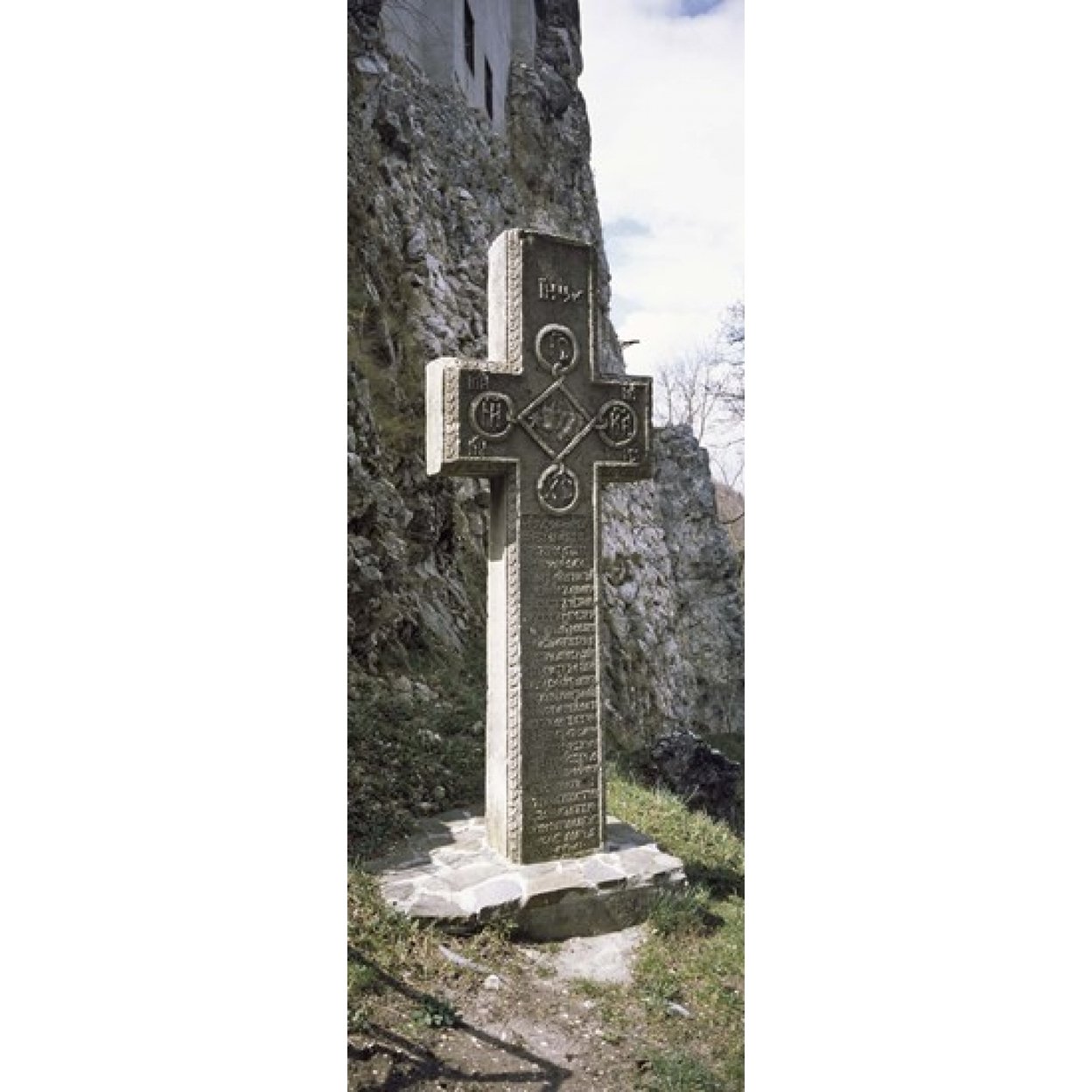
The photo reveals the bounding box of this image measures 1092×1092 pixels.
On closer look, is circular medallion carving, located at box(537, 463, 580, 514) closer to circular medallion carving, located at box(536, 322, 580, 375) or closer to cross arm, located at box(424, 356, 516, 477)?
cross arm, located at box(424, 356, 516, 477)

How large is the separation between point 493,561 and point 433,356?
527 cm

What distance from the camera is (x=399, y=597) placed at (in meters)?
7.02

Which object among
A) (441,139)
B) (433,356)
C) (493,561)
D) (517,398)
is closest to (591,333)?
(517,398)

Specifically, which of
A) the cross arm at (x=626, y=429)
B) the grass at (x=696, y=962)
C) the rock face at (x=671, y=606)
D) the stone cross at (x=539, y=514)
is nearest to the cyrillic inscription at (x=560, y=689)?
the stone cross at (x=539, y=514)

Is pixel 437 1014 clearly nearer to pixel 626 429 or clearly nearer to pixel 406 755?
pixel 406 755

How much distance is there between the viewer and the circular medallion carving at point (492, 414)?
148 inches

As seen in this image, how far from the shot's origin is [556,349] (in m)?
3.99

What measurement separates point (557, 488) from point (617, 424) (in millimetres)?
496

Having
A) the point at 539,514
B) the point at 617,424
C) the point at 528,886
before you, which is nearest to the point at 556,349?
the point at 617,424

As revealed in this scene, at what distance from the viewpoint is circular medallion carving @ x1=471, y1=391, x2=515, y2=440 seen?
12.3 ft

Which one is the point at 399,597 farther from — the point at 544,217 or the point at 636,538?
the point at 544,217

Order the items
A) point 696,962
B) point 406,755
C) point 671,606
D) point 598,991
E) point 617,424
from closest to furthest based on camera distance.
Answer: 1. point 598,991
2. point 696,962
3. point 617,424
4. point 406,755
5. point 671,606

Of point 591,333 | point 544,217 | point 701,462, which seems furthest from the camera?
point 701,462

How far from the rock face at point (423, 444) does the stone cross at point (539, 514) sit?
46.9 inches
